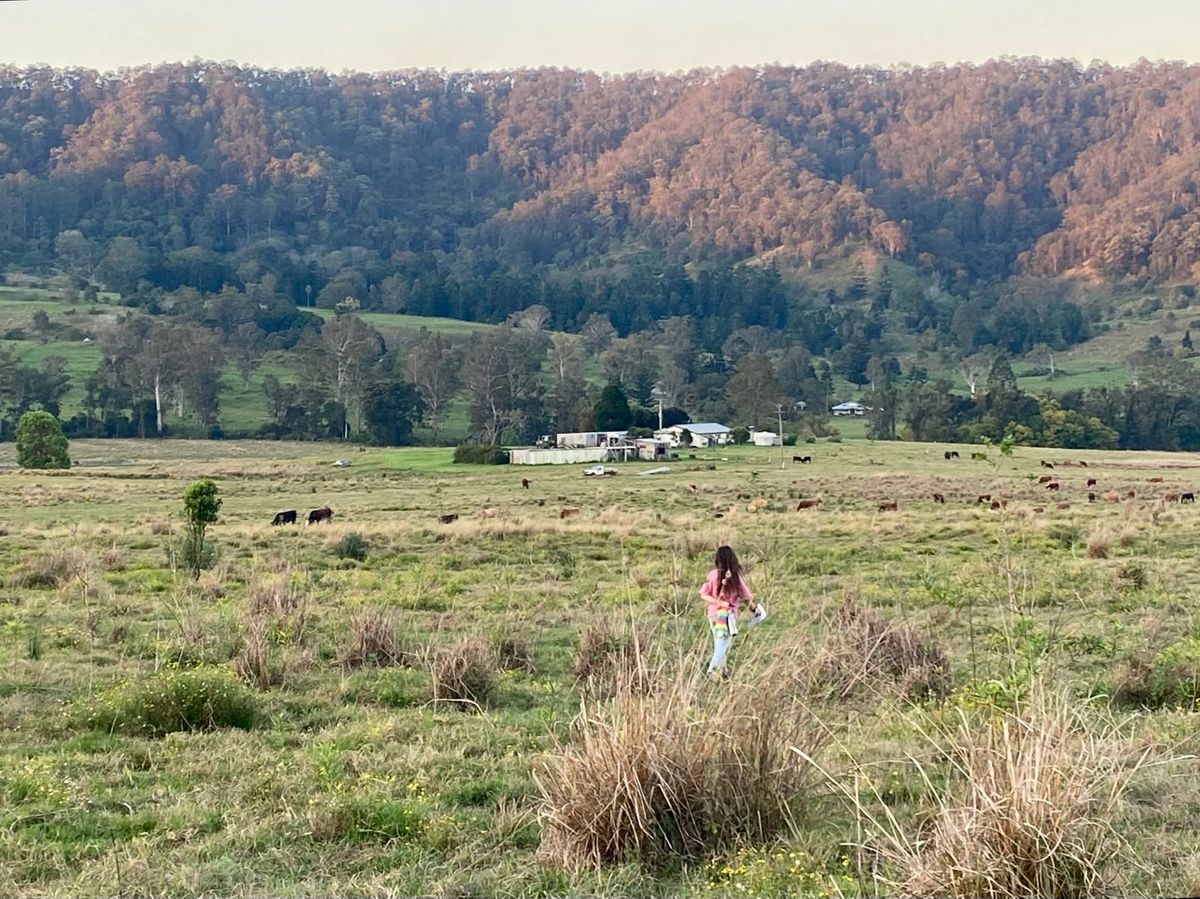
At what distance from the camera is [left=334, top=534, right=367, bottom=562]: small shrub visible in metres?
19.4

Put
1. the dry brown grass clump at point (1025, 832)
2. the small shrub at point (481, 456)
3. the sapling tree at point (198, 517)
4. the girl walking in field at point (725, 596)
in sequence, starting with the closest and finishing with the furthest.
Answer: the dry brown grass clump at point (1025, 832)
the girl walking in field at point (725, 596)
the sapling tree at point (198, 517)
the small shrub at point (481, 456)

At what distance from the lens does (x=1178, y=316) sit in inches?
5615

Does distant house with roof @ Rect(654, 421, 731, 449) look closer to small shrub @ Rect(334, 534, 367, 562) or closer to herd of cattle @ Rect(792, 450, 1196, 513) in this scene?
herd of cattle @ Rect(792, 450, 1196, 513)

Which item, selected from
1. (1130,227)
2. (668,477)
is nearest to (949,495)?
(668,477)

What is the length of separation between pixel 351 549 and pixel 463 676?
39.7 feet

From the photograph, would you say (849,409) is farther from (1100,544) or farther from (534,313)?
(1100,544)

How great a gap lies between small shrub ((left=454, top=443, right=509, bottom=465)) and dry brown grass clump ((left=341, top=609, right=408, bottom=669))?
50.3 m

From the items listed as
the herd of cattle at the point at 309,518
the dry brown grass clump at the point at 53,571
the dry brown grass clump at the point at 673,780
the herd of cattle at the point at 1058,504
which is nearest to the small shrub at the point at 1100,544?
the herd of cattle at the point at 1058,504

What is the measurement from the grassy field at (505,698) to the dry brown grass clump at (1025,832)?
0.20 feet

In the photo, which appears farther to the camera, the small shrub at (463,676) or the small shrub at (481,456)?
the small shrub at (481,456)

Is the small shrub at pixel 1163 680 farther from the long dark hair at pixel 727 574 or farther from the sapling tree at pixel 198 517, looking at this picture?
the sapling tree at pixel 198 517

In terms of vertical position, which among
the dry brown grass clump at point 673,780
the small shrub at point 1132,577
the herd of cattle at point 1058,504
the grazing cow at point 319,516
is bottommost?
the herd of cattle at point 1058,504

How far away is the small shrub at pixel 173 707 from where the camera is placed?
6941mm

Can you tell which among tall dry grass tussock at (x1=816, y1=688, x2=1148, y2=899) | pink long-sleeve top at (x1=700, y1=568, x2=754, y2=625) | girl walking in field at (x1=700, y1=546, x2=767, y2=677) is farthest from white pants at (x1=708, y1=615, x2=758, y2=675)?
tall dry grass tussock at (x1=816, y1=688, x2=1148, y2=899)
